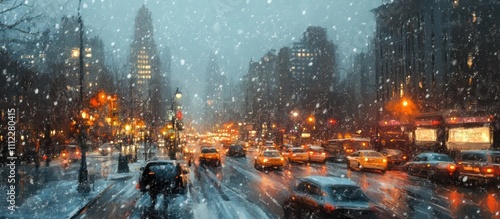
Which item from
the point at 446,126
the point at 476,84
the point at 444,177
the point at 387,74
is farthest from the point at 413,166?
the point at 387,74

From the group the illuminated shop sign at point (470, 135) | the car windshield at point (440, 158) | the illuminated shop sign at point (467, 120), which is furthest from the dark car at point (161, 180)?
the illuminated shop sign at point (467, 120)

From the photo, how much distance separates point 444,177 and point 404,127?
3144 cm

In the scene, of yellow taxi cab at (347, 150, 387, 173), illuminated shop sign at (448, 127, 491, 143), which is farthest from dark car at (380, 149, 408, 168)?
illuminated shop sign at (448, 127, 491, 143)

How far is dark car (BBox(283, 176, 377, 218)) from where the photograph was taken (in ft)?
37.5

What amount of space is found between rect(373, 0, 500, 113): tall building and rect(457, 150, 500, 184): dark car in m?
20.6

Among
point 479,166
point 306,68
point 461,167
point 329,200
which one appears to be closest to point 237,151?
point 461,167

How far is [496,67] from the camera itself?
47.4 m

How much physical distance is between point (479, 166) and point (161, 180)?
15.0 m

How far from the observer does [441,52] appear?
5612 centimetres

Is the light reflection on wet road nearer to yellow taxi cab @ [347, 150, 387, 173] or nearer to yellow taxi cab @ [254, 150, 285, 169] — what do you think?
yellow taxi cab @ [347, 150, 387, 173]

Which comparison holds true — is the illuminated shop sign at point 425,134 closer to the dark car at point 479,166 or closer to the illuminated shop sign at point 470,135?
the illuminated shop sign at point 470,135

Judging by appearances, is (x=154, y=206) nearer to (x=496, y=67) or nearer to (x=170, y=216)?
(x=170, y=216)

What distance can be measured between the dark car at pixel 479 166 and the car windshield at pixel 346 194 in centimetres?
1324

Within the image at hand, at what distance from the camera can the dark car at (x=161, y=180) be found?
1905 cm
